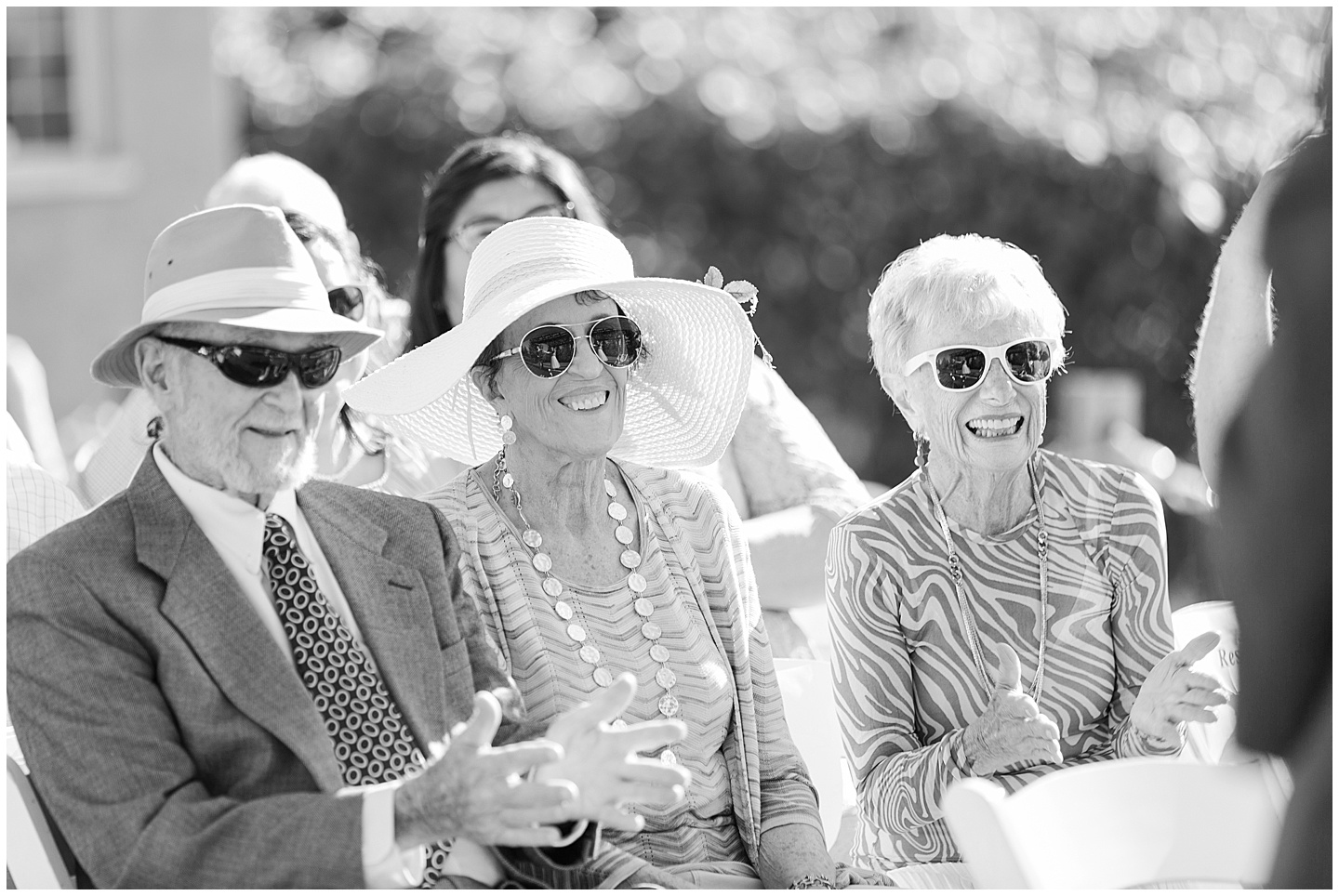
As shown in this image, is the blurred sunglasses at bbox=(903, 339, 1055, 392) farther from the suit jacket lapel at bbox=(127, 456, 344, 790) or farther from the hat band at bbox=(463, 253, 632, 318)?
the suit jacket lapel at bbox=(127, 456, 344, 790)

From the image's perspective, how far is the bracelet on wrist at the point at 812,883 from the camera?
2896mm

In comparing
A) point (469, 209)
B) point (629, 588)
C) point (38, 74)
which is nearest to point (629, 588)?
point (629, 588)

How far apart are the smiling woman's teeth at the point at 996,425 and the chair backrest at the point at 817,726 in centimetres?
67

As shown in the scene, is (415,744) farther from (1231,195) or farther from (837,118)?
(837,118)

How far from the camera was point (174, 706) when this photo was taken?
237 cm

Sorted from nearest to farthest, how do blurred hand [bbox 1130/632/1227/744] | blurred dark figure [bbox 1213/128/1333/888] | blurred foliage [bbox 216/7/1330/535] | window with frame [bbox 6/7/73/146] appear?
blurred dark figure [bbox 1213/128/1333/888] → blurred hand [bbox 1130/632/1227/744] → blurred foliage [bbox 216/7/1330/535] → window with frame [bbox 6/7/73/146]

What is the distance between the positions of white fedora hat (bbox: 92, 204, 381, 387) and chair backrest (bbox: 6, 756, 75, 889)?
28.5 inches

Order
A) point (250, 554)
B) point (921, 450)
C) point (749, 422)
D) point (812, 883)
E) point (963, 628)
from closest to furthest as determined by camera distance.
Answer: point (250, 554), point (812, 883), point (963, 628), point (921, 450), point (749, 422)

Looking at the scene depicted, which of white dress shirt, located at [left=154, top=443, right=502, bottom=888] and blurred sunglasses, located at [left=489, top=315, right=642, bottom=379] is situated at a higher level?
blurred sunglasses, located at [left=489, top=315, right=642, bottom=379]

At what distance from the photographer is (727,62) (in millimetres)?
11180

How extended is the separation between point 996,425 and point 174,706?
174 cm

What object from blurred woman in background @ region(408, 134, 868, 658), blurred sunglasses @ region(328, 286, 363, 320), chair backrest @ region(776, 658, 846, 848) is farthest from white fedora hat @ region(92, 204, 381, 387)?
blurred woman in background @ region(408, 134, 868, 658)

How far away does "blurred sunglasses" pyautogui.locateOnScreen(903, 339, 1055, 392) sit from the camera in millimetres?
3246

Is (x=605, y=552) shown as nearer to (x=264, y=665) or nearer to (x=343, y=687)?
(x=343, y=687)
